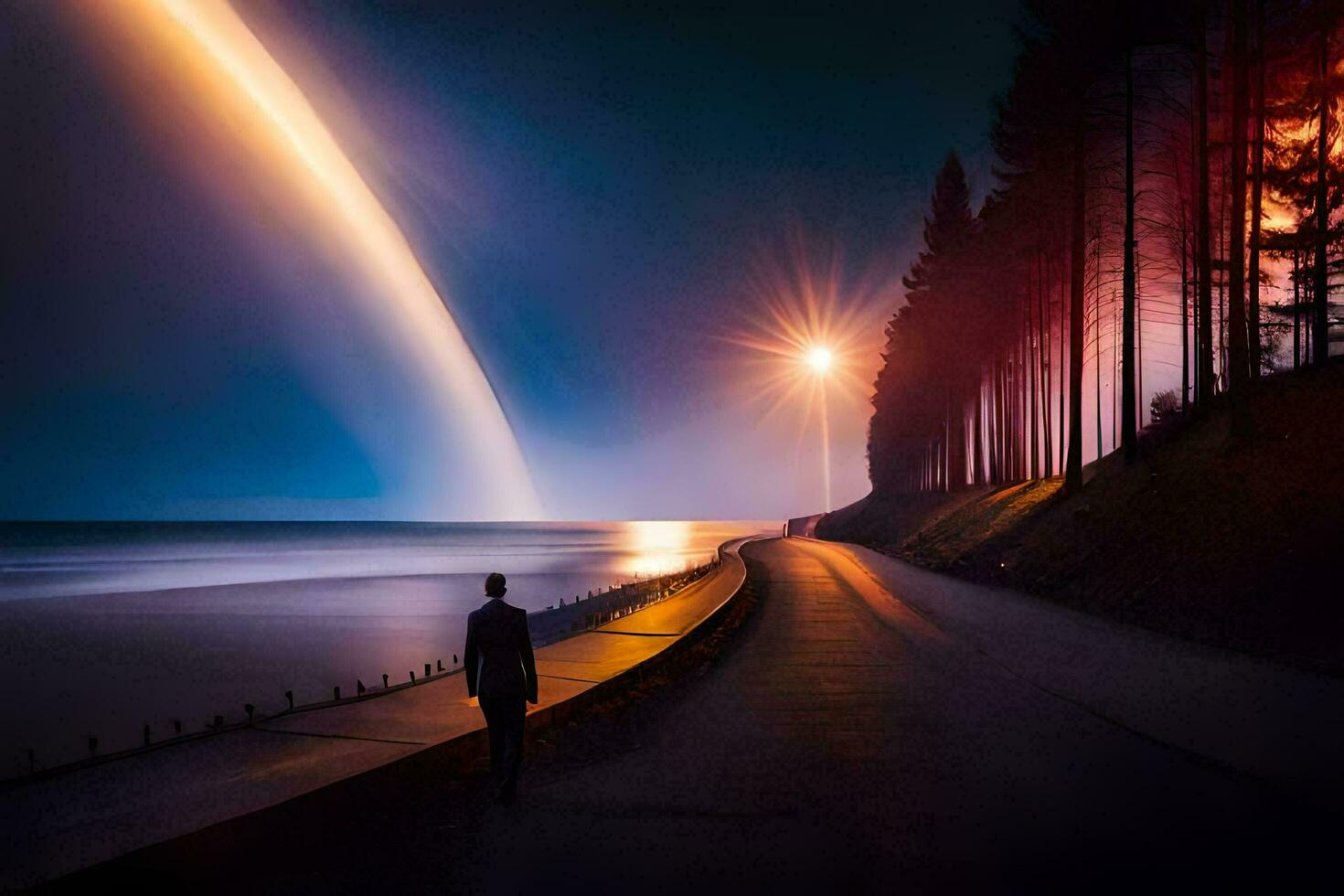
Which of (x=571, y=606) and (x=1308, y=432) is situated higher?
(x=1308, y=432)

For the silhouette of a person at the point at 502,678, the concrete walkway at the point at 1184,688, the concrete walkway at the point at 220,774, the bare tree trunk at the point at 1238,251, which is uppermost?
the bare tree trunk at the point at 1238,251

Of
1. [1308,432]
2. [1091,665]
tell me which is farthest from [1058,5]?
[1091,665]

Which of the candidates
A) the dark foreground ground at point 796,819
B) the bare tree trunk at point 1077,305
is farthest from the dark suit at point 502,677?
the bare tree trunk at point 1077,305

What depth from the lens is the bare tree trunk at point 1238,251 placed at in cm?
1852

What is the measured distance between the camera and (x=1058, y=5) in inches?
1050

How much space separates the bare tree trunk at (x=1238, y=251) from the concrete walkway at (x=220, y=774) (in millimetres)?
15847

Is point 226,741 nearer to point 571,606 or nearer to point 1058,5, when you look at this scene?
point 571,606

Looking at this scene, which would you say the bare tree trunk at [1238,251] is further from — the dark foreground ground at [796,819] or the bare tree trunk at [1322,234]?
the dark foreground ground at [796,819]

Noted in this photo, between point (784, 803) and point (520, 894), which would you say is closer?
point (520, 894)

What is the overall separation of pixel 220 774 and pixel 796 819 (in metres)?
4.38

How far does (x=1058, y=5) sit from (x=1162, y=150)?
21.7 ft

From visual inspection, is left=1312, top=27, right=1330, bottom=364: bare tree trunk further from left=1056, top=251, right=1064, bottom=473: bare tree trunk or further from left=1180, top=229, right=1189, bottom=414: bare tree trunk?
left=1056, top=251, right=1064, bottom=473: bare tree trunk

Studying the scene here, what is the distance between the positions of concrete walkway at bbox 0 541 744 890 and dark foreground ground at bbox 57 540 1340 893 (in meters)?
0.37

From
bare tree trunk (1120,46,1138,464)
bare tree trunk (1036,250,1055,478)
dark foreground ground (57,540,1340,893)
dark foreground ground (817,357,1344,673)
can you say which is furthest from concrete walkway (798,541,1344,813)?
bare tree trunk (1036,250,1055,478)
